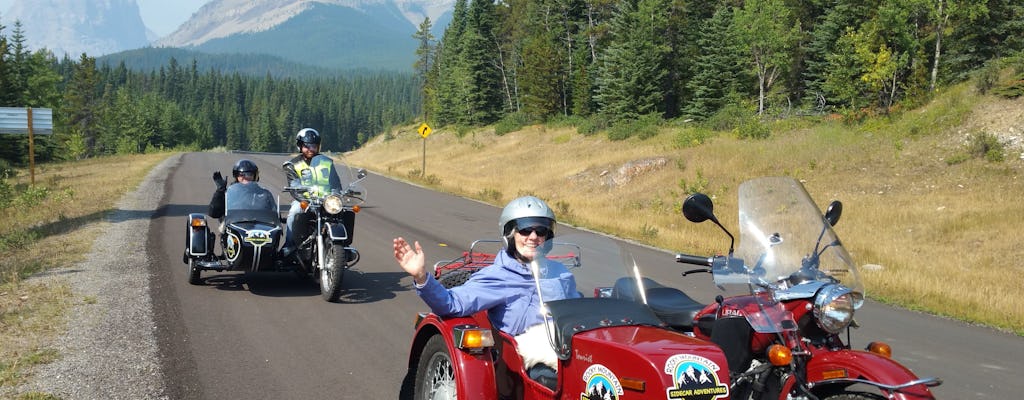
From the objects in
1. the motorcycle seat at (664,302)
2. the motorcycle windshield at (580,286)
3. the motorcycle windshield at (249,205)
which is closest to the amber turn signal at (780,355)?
the motorcycle windshield at (580,286)

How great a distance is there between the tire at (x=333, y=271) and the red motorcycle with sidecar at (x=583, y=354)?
407 cm

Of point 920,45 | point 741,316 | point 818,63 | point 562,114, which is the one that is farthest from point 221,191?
point 562,114

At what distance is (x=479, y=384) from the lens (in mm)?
4074

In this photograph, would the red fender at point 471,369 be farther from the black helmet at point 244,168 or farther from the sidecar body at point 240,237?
the black helmet at point 244,168

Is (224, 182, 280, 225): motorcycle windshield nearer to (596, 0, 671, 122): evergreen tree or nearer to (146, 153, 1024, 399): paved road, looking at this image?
(146, 153, 1024, 399): paved road

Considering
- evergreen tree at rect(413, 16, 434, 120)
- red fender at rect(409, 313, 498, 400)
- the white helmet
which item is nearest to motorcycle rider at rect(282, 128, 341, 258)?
the white helmet

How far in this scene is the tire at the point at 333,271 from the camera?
28.8ft

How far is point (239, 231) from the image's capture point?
29.8ft

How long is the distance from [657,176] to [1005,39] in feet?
50.5

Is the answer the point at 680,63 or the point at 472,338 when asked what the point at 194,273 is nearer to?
the point at 472,338

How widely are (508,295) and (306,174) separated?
19.4 feet

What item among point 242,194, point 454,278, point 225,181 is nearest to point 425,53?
point 225,181

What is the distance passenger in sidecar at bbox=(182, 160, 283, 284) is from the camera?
29.7ft

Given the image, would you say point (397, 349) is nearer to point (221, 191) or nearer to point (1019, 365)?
point (221, 191)
